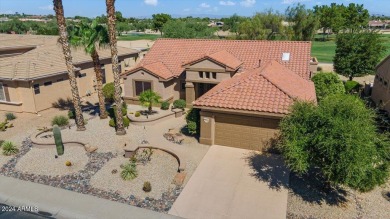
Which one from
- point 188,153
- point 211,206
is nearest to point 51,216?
point 211,206

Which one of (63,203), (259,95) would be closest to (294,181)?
(259,95)

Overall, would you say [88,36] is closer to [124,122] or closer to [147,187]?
[124,122]

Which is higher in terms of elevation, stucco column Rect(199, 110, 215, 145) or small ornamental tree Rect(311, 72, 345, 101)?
small ornamental tree Rect(311, 72, 345, 101)

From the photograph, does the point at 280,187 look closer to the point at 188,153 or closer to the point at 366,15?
the point at 188,153

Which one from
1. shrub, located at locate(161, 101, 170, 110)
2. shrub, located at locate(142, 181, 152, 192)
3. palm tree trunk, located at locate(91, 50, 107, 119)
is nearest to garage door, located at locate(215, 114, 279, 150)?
shrub, located at locate(142, 181, 152, 192)

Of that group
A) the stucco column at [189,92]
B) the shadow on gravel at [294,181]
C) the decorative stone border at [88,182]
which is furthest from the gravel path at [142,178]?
the stucco column at [189,92]

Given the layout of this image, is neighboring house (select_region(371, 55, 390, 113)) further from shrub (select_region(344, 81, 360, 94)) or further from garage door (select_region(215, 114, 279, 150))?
garage door (select_region(215, 114, 279, 150))
